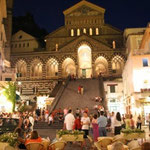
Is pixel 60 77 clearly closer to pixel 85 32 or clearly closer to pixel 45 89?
pixel 45 89

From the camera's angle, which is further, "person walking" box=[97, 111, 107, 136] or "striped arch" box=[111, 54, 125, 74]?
"striped arch" box=[111, 54, 125, 74]

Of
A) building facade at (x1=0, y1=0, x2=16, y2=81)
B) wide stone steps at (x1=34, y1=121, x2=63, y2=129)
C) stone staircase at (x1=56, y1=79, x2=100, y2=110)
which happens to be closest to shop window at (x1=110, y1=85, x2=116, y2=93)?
stone staircase at (x1=56, y1=79, x2=100, y2=110)

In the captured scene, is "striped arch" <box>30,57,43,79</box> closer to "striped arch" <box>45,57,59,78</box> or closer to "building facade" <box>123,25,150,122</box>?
"striped arch" <box>45,57,59,78</box>

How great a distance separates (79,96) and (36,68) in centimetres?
1988

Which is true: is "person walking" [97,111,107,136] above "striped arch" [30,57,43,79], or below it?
below

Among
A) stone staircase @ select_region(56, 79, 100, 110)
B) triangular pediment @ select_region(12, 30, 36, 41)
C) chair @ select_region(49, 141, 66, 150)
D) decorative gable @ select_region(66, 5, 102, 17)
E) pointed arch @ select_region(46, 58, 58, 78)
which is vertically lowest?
chair @ select_region(49, 141, 66, 150)

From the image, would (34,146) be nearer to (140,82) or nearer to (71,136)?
(71,136)

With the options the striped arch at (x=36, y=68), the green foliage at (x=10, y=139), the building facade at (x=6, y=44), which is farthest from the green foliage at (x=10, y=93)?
the green foliage at (x=10, y=139)

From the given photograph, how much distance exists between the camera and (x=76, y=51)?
43594 millimetres

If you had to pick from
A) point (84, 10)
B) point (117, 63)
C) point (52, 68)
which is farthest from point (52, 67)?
point (84, 10)

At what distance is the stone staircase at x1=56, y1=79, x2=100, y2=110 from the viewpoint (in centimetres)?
2595

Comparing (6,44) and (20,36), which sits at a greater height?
(20,36)

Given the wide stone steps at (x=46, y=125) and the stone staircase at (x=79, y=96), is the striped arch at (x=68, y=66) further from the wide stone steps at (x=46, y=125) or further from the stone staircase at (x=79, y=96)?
the wide stone steps at (x=46, y=125)

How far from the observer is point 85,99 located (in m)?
27.6
